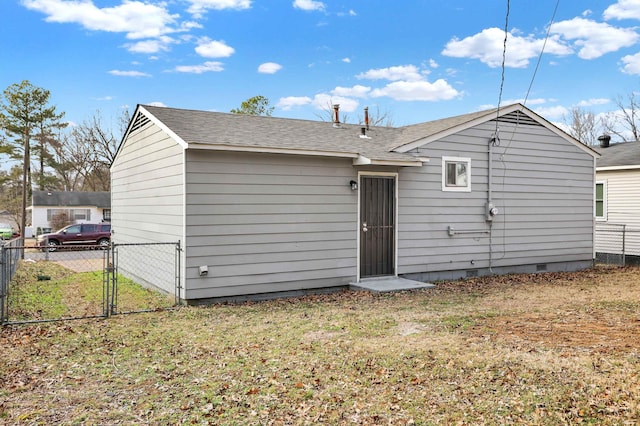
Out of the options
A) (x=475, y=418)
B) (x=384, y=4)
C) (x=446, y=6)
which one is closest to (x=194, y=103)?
(x=384, y=4)

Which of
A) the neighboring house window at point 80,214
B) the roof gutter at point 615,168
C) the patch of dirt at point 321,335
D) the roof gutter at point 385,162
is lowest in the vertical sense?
the patch of dirt at point 321,335

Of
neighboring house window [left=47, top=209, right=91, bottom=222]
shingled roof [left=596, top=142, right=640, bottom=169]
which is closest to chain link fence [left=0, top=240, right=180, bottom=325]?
shingled roof [left=596, top=142, right=640, bottom=169]

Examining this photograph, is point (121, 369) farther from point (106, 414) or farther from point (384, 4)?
point (384, 4)

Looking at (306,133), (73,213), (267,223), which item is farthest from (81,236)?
(267,223)

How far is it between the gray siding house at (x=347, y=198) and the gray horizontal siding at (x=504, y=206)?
0.03m

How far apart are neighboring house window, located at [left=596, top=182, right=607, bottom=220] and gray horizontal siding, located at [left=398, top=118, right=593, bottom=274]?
3.24 metres

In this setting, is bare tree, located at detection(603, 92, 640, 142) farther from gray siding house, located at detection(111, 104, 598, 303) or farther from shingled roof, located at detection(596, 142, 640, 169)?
gray siding house, located at detection(111, 104, 598, 303)

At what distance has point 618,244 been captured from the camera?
46.4 ft

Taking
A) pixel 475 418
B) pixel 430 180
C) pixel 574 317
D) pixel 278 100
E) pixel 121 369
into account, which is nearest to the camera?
pixel 475 418

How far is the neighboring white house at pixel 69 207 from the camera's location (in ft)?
103

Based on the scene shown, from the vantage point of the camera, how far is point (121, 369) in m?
4.51

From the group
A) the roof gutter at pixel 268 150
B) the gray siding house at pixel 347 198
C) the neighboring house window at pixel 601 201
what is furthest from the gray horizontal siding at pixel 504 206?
the neighboring house window at pixel 601 201

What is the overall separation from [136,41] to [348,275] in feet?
65.6

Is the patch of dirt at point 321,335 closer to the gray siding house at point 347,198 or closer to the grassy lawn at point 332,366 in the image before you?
the grassy lawn at point 332,366
